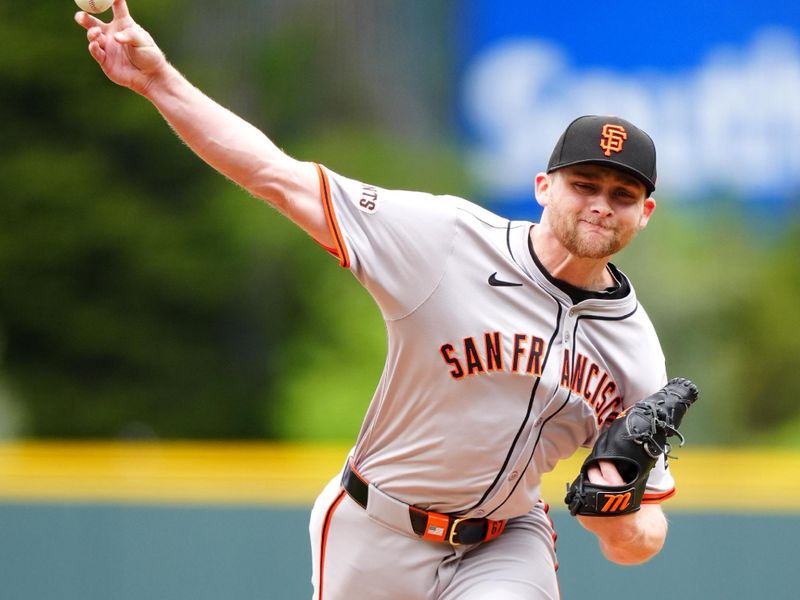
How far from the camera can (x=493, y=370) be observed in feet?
10.6

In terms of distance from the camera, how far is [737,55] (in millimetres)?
10000

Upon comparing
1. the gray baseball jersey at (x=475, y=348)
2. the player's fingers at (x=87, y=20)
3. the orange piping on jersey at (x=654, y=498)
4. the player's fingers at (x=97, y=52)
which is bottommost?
the orange piping on jersey at (x=654, y=498)

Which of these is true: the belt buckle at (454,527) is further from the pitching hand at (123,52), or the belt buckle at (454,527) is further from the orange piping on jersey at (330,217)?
the pitching hand at (123,52)

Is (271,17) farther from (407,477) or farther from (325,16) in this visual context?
(407,477)

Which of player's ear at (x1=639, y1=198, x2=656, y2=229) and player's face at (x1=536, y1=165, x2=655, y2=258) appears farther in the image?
player's ear at (x1=639, y1=198, x2=656, y2=229)

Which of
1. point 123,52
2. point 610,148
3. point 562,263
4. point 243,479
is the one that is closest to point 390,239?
point 562,263

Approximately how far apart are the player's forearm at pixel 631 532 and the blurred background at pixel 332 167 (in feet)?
18.4

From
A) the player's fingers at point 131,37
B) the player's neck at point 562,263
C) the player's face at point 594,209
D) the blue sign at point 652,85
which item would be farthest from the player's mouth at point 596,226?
the blue sign at point 652,85

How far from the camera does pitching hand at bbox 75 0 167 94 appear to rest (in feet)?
9.39

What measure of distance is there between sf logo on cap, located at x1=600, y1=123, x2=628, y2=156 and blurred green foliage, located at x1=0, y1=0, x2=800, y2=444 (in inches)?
250

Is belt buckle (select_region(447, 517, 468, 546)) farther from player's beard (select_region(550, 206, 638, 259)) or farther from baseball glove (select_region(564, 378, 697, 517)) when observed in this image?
player's beard (select_region(550, 206, 638, 259))

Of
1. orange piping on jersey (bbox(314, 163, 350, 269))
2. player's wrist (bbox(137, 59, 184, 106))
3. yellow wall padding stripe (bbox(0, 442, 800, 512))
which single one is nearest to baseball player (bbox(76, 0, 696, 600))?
orange piping on jersey (bbox(314, 163, 350, 269))

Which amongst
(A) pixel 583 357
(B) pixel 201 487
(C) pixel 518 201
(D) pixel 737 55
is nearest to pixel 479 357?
(A) pixel 583 357

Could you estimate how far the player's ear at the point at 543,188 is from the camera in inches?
130
